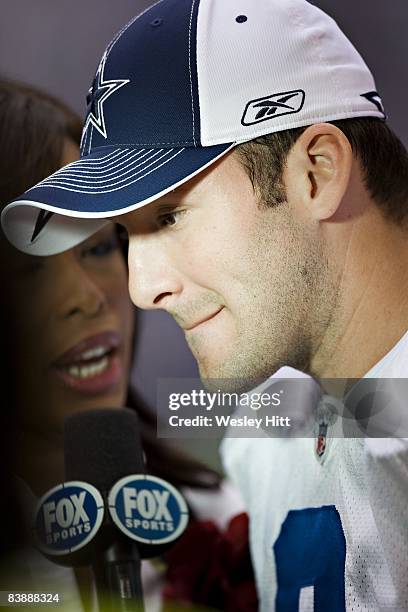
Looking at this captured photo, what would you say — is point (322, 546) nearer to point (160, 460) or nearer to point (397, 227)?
point (160, 460)

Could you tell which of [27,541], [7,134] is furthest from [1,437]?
[7,134]

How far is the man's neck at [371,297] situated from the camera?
1.24 metres

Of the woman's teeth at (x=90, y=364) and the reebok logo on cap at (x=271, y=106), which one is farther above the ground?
the reebok logo on cap at (x=271, y=106)

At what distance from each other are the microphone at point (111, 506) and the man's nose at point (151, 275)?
218mm

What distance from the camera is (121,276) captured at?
1.42 m

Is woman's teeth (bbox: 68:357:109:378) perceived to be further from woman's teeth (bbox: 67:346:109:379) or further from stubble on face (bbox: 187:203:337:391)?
stubble on face (bbox: 187:203:337:391)

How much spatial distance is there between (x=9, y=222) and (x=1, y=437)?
0.37 metres

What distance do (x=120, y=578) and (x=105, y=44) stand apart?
32.4 inches

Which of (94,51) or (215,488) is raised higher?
(94,51)

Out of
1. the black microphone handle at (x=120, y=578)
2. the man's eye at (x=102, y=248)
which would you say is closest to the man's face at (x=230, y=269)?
the man's eye at (x=102, y=248)

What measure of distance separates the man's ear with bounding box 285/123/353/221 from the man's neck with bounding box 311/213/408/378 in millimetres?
66

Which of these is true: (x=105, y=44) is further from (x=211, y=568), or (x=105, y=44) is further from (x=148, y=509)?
(x=211, y=568)
